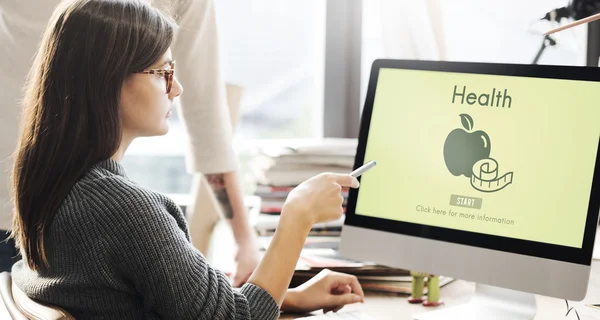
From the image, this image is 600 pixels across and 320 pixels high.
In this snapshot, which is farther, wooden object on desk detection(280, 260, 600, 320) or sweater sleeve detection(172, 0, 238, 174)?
sweater sleeve detection(172, 0, 238, 174)

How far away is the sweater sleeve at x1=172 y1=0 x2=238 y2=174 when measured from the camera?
5.22 feet

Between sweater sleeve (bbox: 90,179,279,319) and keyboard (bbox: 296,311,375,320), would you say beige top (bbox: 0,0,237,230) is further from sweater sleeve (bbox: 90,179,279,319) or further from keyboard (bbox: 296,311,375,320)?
sweater sleeve (bbox: 90,179,279,319)

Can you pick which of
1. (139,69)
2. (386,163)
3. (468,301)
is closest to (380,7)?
(386,163)

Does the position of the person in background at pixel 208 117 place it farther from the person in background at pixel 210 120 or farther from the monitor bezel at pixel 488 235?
the monitor bezel at pixel 488 235

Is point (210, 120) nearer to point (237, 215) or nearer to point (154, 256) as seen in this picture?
point (237, 215)

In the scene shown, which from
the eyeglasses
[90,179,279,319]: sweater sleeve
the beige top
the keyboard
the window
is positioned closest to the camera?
[90,179,279,319]: sweater sleeve

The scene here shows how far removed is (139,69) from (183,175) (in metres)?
1.46

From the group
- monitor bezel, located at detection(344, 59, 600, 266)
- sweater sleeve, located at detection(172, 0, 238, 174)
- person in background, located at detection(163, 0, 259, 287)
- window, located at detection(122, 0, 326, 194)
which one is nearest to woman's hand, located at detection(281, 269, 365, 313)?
monitor bezel, located at detection(344, 59, 600, 266)

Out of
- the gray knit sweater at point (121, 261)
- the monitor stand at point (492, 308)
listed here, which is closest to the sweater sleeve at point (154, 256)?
the gray knit sweater at point (121, 261)

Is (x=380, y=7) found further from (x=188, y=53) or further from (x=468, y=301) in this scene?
(x=468, y=301)

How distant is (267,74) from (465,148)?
1.26 m

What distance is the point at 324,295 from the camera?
1.32 meters

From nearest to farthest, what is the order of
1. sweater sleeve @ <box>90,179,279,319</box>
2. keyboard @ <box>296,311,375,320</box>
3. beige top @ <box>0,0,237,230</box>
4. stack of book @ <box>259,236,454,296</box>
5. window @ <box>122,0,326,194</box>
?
sweater sleeve @ <box>90,179,279,319</box>
keyboard @ <box>296,311,375,320</box>
stack of book @ <box>259,236,454,296</box>
beige top @ <box>0,0,237,230</box>
window @ <box>122,0,326,194</box>

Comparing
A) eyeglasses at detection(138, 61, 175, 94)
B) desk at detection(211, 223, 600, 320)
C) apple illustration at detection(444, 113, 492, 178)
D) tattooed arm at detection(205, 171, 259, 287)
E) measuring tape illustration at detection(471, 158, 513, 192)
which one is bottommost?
desk at detection(211, 223, 600, 320)
